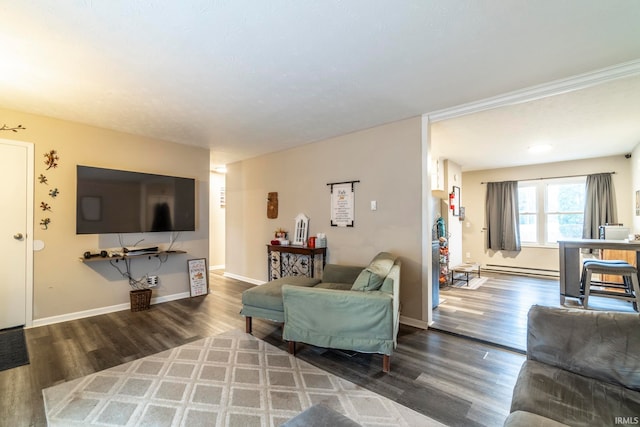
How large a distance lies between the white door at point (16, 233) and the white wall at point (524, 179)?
8.24m

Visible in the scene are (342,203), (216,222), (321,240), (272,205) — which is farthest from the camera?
(216,222)

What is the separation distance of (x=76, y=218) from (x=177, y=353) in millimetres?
2297

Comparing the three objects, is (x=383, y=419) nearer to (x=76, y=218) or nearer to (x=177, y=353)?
(x=177, y=353)

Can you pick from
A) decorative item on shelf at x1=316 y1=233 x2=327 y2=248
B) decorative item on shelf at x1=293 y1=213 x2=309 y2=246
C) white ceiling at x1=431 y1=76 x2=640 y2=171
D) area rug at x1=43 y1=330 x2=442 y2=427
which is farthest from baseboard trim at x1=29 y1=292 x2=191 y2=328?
white ceiling at x1=431 y1=76 x2=640 y2=171

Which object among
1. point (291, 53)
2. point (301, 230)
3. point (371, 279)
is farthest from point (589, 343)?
point (301, 230)

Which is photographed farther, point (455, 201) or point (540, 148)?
point (455, 201)

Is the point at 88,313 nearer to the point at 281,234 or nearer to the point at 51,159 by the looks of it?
the point at 51,159

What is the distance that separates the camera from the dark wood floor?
6.26 feet

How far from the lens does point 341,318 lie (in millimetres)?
2346

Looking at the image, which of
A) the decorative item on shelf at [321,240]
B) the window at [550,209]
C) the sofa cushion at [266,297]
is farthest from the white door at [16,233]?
the window at [550,209]

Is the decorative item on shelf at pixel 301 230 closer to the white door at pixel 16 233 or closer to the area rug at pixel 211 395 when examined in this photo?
the area rug at pixel 211 395

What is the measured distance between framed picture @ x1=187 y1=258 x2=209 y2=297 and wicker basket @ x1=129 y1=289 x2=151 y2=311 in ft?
2.23

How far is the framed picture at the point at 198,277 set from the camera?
4.60 meters

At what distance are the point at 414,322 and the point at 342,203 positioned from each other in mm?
1835
